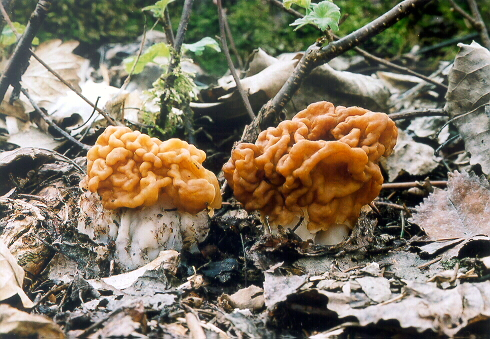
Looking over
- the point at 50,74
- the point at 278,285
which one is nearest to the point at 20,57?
the point at 50,74

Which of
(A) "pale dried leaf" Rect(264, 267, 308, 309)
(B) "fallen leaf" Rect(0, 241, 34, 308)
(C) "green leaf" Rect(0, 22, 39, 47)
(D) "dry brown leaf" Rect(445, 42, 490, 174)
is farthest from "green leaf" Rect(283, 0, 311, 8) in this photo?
(C) "green leaf" Rect(0, 22, 39, 47)

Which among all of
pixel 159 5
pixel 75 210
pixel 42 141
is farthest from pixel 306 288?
pixel 42 141

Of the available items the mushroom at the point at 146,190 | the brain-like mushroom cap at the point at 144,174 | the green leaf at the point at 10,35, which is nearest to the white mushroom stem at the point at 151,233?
the mushroom at the point at 146,190

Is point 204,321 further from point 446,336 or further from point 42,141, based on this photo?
point 42,141

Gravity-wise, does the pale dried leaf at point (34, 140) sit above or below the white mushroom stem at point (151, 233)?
above

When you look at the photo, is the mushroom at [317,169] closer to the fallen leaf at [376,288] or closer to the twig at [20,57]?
the fallen leaf at [376,288]

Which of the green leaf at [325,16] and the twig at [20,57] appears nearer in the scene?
the green leaf at [325,16]
